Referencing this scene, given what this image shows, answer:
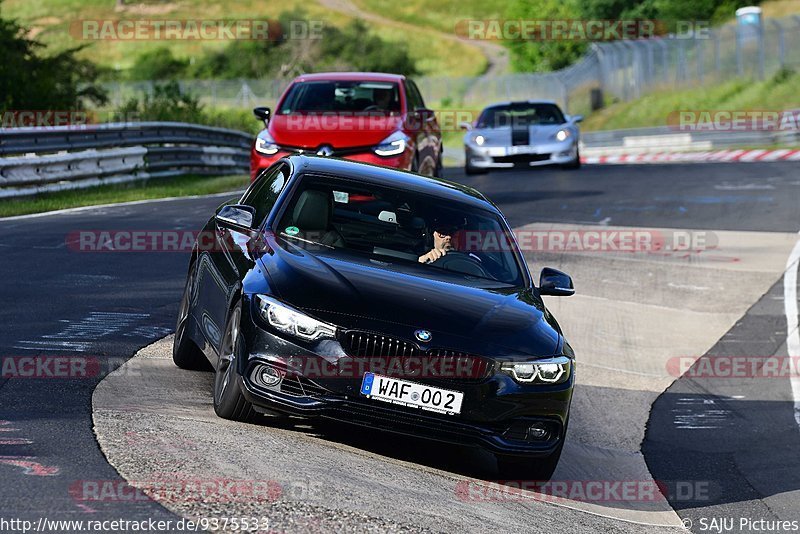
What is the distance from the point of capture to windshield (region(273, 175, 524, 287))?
792 cm

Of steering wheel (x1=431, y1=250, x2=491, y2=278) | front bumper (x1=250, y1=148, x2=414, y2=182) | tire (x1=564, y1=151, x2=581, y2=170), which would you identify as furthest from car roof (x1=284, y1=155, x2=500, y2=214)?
tire (x1=564, y1=151, x2=581, y2=170)

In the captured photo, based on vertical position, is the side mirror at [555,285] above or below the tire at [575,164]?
above

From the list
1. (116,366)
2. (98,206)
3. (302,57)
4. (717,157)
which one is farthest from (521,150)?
(302,57)

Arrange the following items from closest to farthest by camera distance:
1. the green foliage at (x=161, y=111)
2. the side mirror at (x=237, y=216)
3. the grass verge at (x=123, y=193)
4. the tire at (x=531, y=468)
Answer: the tire at (x=531, y=468) → the side mirror at (x=237, y=216) → the grass verge at (x=123, y=193) → the green foliage at (x=161, y=111)

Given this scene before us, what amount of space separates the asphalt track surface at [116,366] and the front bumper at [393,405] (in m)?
0.52

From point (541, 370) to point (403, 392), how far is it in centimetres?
76

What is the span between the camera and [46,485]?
5.55 meters

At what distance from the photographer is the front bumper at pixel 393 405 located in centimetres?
665

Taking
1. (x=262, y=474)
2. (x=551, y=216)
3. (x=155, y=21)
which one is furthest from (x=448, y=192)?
(x=155, y=21)

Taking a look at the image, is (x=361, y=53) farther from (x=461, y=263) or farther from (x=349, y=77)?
(x=461, y=263)

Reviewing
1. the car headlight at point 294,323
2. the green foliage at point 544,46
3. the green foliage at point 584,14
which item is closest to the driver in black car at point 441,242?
the car headlight at point 294,323

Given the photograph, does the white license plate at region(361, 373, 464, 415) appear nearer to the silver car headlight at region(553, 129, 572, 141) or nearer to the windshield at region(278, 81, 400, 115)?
the windshield at region(278, 81, 400, 115)

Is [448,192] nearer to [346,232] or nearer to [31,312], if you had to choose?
[346,232]

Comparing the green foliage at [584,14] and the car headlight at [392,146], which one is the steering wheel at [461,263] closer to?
the car headlight at [392,146]
